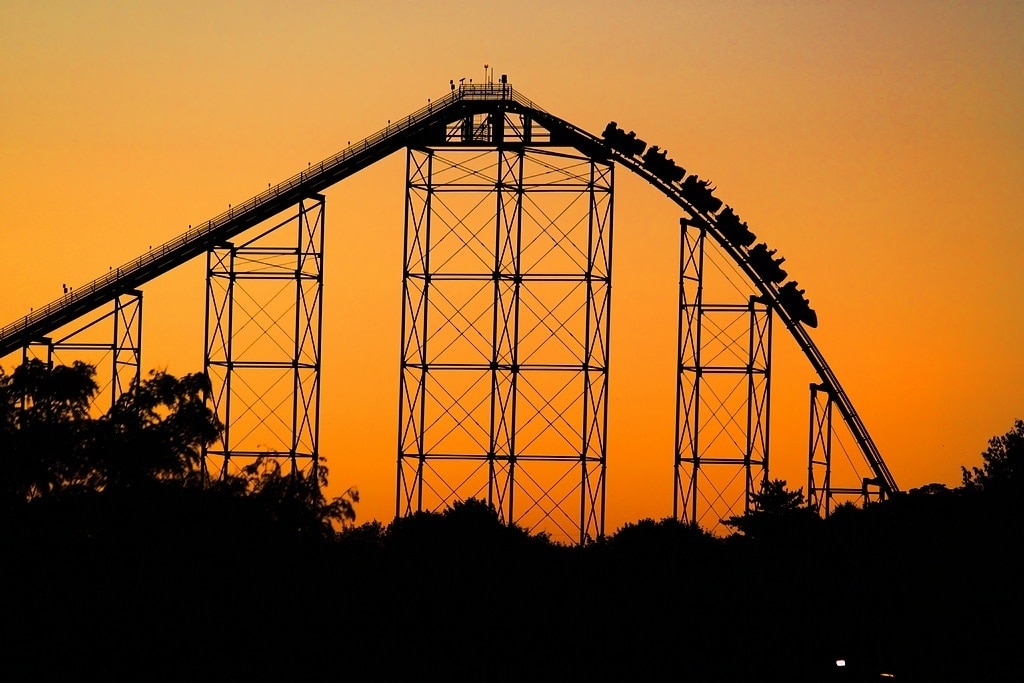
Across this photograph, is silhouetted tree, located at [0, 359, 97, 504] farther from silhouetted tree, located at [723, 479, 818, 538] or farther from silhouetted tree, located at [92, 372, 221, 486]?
silhouetted tree, located at [723, 479, 818, 538]

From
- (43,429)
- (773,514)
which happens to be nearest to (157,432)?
(43,429)

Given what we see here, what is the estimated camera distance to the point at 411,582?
1821 inches

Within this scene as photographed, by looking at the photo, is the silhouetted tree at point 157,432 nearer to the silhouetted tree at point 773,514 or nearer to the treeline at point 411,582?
the treeline at point 411,582

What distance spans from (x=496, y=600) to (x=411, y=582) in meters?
1.82

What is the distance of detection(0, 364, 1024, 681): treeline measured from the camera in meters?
38.5

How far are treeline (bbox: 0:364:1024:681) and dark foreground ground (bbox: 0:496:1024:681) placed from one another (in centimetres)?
6

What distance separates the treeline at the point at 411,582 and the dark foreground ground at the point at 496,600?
6cm

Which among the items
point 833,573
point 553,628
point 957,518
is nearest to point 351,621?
point 553,628

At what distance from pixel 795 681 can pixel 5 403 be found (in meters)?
17.3

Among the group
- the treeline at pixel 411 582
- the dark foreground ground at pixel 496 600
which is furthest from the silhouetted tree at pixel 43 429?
the dark foreground ground at pixel 496 600

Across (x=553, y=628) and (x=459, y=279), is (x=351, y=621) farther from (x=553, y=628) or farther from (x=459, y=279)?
(x=459, y=279)

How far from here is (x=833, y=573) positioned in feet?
163

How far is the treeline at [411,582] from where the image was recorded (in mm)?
38531

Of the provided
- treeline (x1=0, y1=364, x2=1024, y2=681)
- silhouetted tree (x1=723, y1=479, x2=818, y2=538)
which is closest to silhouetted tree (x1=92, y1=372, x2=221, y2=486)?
treeline (x1=0, y1=364, x2=1024, y2=681)
